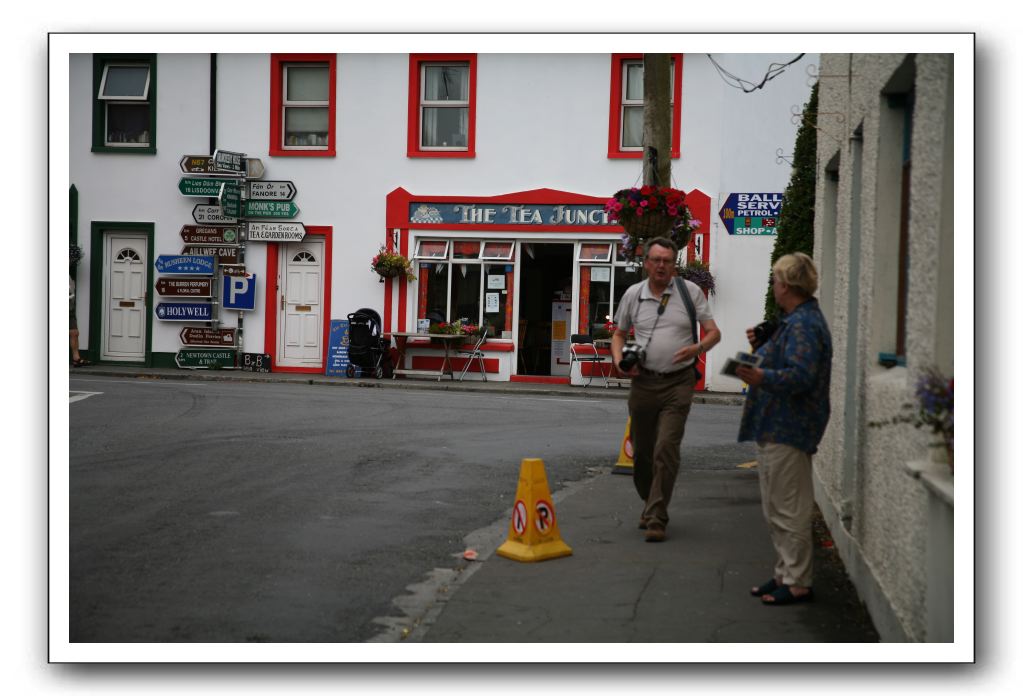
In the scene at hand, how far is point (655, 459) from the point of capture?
7113mm

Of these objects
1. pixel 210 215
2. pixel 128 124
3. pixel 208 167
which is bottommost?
pixel 210 215

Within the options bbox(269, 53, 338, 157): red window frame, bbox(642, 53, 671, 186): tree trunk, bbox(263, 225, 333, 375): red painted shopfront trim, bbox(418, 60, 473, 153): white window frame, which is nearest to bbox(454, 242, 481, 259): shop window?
bbox(418, 60, 473, 153): white window frame

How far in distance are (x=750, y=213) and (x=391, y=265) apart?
245 inches

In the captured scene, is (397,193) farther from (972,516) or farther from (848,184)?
(972,516)

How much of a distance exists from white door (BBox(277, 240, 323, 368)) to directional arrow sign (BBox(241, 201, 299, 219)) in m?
0.62

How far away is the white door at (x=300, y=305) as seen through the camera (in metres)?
21.8

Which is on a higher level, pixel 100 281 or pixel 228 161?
pixel 228 161

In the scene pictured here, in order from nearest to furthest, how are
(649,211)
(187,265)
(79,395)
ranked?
1. (649,211)
2. (79,395)
3. (187,265)

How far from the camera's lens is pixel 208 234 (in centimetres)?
2152

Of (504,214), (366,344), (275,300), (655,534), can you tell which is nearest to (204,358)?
(275,300)

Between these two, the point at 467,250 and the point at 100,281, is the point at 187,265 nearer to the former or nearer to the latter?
the point at 100,281

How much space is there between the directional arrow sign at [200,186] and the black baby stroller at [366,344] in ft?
10.9

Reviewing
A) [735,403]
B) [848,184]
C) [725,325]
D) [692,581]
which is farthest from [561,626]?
[725,325]

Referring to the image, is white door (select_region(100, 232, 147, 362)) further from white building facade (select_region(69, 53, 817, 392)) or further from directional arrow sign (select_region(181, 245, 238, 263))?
directional arrow sign (select_region(181, 245, 238, 263))
